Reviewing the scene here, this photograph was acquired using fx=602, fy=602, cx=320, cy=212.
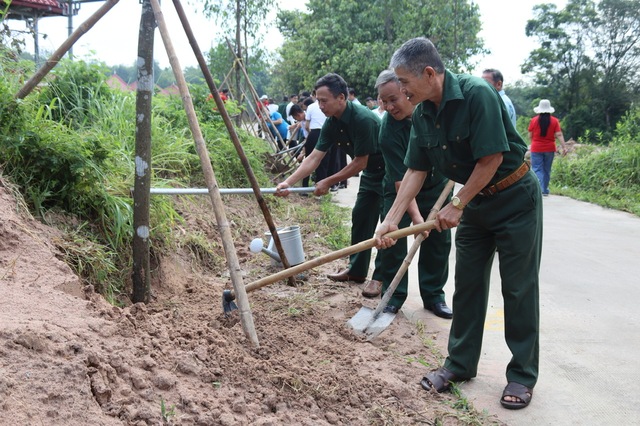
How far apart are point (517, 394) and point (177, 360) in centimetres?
175

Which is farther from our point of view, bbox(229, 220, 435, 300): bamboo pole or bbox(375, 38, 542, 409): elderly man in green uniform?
bbox(229, 220, 435, 300): bamboo pole

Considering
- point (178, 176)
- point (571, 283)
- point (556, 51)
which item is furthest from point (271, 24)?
point (556, 51)

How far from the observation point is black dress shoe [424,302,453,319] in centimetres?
461

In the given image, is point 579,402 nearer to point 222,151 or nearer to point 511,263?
point 511,263

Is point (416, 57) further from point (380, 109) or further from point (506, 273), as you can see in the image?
point (380, 109)

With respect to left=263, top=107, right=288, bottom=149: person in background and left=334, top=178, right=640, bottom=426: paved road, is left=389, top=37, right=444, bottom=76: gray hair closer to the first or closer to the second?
left=334, top=178, right=640, bottom=426: paved road

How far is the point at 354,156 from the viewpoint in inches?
200

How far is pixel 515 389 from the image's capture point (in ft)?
10.4

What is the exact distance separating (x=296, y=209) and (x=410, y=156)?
493cm

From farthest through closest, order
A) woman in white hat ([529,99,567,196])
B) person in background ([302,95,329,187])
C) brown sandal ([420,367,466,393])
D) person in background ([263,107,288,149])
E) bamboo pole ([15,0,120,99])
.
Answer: person in background ([263,107,288,149]) < woman in white hat ([529,99,567,196]) < person in background ([302,95,329,187]) < bamboo pole ([15,0,120,99]) < brown sandal ([420,367,466,393])

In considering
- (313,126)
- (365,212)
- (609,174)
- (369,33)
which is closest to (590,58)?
(369,33)

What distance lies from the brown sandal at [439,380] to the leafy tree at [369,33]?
66.7 ft

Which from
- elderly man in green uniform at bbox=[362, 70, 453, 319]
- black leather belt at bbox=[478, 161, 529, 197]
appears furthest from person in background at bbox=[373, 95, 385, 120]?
A: black leather belt at bbox=[478, 161, 529, 197]

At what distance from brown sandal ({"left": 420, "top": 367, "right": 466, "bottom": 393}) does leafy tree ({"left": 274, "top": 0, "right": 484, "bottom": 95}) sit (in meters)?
20.3
